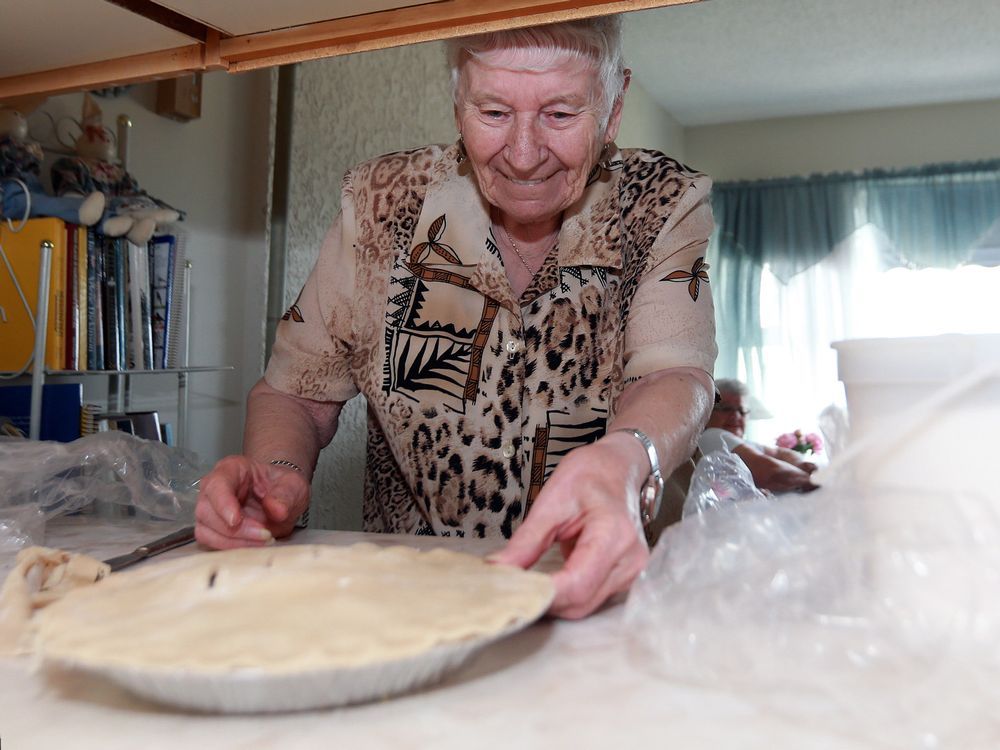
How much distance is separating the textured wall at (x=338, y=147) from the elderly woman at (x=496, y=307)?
1158 mm

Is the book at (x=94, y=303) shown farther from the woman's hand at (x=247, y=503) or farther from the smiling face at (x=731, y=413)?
the smiling face at (x=731, y=413)

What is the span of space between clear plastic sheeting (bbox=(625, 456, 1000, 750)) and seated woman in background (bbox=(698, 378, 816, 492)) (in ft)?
4.07

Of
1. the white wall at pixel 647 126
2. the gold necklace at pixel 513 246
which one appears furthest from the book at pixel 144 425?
the white wall at pixel 647 126

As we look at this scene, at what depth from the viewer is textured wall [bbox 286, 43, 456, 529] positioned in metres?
2.44


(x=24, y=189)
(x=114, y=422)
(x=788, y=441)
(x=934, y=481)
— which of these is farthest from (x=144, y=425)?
(x=788, y=441)

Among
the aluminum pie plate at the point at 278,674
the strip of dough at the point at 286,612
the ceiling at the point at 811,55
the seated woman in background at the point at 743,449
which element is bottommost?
the seated woman in background at the point at 743,449

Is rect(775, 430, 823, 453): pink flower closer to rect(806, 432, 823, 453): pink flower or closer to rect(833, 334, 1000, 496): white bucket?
rect(806, 432, 823, 453): pink flower

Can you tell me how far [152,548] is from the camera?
3.01 ft

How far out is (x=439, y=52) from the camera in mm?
3139

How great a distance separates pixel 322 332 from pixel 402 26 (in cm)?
51

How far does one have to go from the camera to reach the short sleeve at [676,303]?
41.9 inches

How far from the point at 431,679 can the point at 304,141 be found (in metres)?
2.16

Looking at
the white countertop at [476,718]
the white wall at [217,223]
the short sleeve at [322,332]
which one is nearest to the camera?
the white countertop at [476,718]

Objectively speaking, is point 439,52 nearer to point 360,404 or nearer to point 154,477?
point 360,404
